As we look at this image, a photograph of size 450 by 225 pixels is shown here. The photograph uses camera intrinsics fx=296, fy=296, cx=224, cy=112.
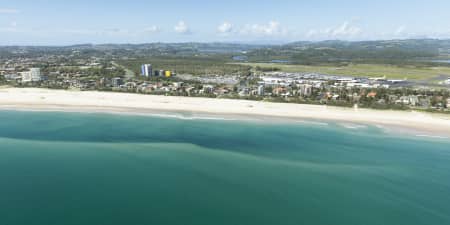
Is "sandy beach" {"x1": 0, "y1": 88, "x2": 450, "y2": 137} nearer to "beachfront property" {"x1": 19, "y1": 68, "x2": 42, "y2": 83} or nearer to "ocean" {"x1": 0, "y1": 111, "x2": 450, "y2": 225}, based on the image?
"ocean" {"x1": 0, "y1": 111, "x2": 450, "y2": 225}

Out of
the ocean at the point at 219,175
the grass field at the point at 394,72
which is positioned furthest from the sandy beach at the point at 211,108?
the grass field at the point at 394,72

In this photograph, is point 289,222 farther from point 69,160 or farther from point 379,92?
point 379,92

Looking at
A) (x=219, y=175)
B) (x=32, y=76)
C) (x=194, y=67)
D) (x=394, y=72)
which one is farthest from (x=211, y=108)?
(x=394, y=72)

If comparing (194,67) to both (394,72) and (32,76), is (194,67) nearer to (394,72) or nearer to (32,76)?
(32,76)

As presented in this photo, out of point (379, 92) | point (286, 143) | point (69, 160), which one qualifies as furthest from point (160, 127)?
point (379, 92)

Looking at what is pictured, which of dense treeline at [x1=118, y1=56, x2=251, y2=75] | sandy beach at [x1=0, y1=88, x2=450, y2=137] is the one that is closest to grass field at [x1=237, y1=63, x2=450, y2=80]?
dense treeline at [x1=118, y1=56, x2=251, y2=75]

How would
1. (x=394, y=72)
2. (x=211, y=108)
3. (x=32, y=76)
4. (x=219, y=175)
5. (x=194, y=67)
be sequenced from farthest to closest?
(x=194, y=67) → (x=394, y=72) → (x=32, y=76) → (x=211, y=108) → (x=219, y=175)
